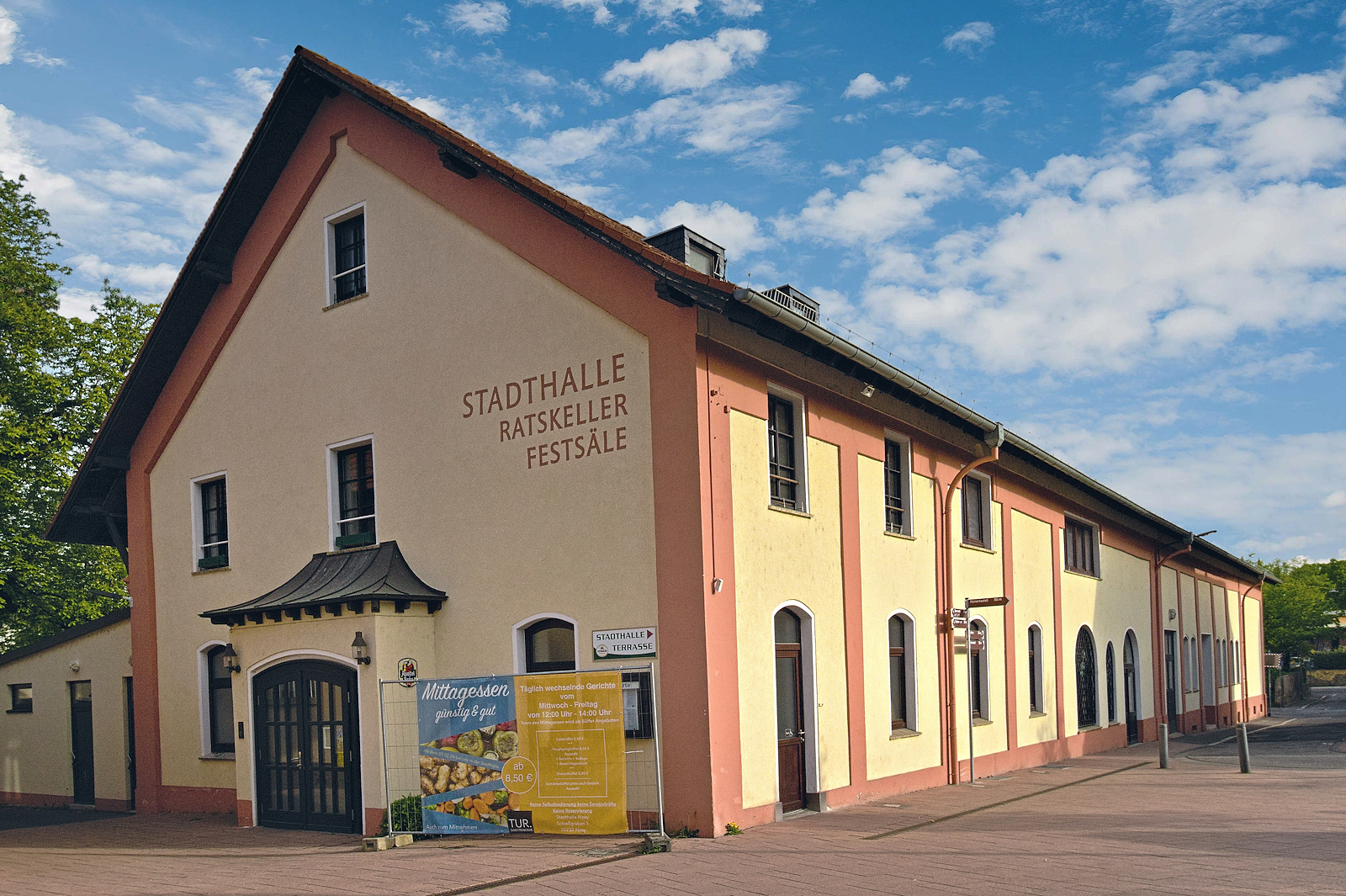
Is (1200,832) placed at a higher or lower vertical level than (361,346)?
lower

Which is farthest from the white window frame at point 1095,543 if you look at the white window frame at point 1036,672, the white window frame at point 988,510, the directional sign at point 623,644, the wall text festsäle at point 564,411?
the directional sign at point 623,644

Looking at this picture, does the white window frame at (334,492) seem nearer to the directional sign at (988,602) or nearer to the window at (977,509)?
the directional sign at (988,602)

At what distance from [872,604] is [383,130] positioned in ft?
30.8

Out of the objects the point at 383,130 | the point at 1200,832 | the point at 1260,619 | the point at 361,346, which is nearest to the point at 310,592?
the point at 361,346

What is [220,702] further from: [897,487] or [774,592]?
[897,487]

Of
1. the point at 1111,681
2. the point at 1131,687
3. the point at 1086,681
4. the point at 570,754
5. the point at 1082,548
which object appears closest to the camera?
the point at 570,754

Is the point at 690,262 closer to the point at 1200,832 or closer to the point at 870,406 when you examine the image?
the point at 870,406

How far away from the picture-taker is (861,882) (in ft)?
31.8

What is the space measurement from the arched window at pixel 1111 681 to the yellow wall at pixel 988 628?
22.0ft

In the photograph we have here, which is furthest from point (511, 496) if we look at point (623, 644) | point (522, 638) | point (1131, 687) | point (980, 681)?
point (1131, 687)

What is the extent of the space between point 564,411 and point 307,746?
5749mm

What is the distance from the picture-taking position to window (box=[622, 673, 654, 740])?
1253 centimetres

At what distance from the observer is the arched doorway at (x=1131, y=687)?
2673cm

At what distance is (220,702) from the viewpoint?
1825cm
